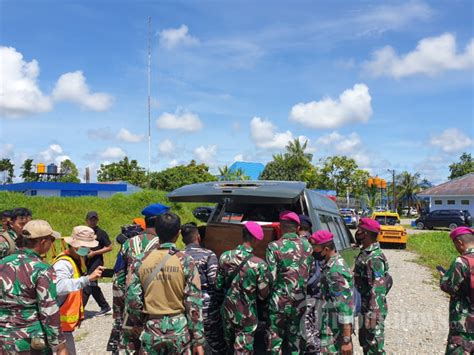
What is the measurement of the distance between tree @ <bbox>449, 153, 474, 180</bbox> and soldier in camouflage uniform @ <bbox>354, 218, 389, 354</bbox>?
76.8 meters

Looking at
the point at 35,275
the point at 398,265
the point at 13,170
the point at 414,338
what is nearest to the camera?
the point at 35,275

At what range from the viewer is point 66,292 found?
3.53 m

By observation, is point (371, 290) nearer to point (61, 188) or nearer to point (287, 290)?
point (287, 290)

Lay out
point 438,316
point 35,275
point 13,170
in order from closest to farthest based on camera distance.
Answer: point 35,275 < point 438,316 < point 13,170

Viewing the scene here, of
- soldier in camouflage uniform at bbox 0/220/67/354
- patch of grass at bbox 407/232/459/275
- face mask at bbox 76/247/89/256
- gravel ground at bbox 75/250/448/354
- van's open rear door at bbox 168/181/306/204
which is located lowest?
patch of grass at bbox 407/232/459/275

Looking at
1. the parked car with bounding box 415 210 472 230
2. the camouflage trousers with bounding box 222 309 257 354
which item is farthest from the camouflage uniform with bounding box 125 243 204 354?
the parked car with bounding box 415 210 472 230

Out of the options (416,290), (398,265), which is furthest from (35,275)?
(398,265)

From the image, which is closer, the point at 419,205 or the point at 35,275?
the point at 35,275

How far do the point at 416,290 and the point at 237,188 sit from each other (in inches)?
285

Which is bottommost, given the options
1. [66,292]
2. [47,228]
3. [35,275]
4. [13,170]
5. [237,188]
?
[66,292]

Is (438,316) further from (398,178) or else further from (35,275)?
(398,178)

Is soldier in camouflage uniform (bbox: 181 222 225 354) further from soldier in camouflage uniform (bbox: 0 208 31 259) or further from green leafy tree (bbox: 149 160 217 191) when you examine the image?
green leafy tree (bbox: 149 160 217 191)

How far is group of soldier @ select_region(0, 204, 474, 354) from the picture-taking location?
301 cm

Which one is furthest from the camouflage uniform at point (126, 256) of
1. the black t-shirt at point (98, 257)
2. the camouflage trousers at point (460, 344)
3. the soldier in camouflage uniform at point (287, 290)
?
the black t-shirt at point (98, 257)
